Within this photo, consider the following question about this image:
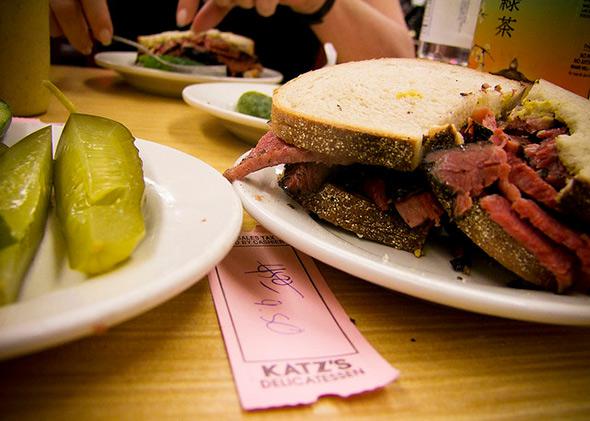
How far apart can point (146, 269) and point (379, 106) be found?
695 mm

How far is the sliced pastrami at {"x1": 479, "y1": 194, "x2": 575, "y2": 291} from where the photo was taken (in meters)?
0.74

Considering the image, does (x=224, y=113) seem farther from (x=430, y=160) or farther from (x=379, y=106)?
(x=430, y=160)

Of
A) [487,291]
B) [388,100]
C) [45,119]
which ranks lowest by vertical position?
[45,119]

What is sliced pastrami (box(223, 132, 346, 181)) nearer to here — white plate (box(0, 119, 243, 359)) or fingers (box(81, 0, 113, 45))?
white plate (box(0, 119, 243, 359))

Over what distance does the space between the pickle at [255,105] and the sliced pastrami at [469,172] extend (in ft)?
2.97

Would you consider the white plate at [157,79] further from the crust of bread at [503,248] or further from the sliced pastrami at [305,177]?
the crust of bread at [503,248]

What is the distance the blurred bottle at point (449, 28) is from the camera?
7.43 ft

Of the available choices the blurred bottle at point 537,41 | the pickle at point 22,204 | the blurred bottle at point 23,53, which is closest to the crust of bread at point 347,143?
the pickle at point 22,204

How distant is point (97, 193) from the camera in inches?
26.4

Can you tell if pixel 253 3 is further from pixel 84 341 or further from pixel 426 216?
pixel 84 341

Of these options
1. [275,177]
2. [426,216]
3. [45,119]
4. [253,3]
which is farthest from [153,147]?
[253,3]

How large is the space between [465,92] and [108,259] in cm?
96

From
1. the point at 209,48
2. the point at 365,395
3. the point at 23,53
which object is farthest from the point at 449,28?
the point at 365,395

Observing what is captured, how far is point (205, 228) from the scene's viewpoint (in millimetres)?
690
